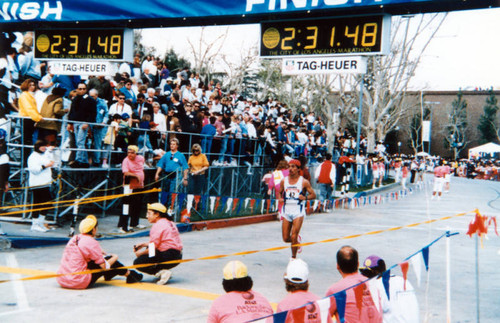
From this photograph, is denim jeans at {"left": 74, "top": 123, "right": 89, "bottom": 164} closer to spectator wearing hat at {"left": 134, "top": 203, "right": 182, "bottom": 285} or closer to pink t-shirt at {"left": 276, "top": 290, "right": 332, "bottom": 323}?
spectator wearing hat at {"left": 134, "top": 203, "right": 182, "bottom": 285}

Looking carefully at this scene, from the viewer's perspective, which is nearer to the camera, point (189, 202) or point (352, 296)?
point (352, 296)

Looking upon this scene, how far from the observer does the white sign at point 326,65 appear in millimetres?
8172

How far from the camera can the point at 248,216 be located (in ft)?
56.5

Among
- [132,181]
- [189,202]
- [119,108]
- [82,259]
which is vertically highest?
[119,108]

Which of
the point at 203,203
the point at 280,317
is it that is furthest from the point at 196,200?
the point at 280,317

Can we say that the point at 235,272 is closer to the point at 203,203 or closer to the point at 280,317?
the point at 280,317

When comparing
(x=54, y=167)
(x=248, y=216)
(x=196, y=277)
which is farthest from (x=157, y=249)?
(x=248, y=216)

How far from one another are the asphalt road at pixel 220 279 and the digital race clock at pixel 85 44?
3.90 metres

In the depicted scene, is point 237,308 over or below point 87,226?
below

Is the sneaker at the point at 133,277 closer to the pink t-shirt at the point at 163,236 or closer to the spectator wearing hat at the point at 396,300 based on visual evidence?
the pink t-shirt at the point at 163,236

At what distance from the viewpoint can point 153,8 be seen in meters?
10.0

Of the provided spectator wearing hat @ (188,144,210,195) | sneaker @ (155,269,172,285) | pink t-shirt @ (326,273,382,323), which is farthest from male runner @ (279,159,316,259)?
pink t-shirt @ (326,273,382,323)

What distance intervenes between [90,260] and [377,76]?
3138 centimetres

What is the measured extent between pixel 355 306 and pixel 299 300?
570mm
